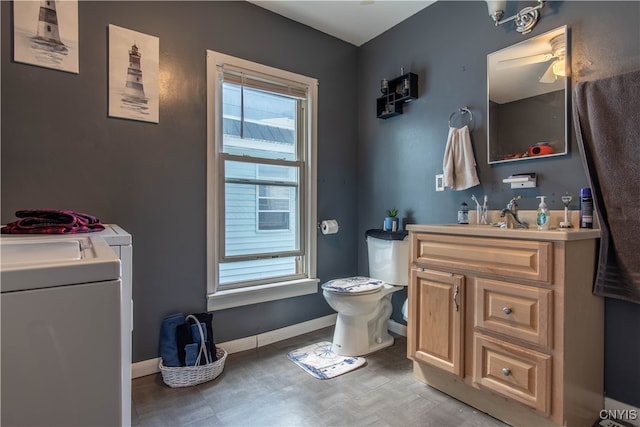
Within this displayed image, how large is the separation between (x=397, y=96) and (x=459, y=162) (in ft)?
2.54

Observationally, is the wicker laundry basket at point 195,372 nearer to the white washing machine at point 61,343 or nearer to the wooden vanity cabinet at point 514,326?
the wooden vanity cabinet at point 514,326

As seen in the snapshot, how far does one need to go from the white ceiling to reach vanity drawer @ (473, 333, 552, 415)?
222 centimetres

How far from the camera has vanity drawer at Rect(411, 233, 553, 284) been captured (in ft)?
4.52

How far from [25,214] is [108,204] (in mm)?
484

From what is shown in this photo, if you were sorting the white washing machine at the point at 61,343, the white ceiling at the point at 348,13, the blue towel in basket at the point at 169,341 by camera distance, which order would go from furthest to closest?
the white ceiling at the point at 348,13, the blue towel in basket at the point at 169,341, the white washing machine at the point at 61,343

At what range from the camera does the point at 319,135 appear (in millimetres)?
2734

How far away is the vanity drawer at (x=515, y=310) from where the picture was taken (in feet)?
4.49

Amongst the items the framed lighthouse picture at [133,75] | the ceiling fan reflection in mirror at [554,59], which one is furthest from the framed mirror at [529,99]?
the framed lighthouse picture at [133,75]

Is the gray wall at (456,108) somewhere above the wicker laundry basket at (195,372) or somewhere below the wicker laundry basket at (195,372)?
above

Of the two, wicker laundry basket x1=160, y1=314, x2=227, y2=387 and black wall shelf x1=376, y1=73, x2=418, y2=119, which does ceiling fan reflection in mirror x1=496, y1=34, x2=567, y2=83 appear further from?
wicker laundry basket x1=160, y1=314, x2=227, y2=387

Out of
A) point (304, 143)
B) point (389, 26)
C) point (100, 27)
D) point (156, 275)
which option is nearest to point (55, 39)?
point (100, 27)

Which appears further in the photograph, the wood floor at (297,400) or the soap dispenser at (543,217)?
the soap dispenser at (543,217)

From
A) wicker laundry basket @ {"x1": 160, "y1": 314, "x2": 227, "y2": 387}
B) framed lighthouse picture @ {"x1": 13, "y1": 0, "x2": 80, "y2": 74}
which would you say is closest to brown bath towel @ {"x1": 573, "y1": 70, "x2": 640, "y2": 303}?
wicker laundry basket @ {"x1": 160, "y1": 314, "x2": 227, "y2": 387}

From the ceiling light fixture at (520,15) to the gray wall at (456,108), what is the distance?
0.13 ft
